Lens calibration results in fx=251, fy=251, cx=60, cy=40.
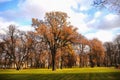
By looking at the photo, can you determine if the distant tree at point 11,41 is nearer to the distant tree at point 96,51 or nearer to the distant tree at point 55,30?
the distant tree at point 55,30

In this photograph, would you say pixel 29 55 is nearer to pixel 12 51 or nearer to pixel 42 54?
pixel 12 51

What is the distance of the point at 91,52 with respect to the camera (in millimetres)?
106500

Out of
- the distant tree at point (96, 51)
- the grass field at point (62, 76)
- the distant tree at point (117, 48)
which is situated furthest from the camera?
the distant tree at point (117, 48)

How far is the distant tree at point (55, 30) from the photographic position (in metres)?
66.2

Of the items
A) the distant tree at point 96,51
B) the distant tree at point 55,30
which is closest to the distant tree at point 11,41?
the distant tree at point 55,30

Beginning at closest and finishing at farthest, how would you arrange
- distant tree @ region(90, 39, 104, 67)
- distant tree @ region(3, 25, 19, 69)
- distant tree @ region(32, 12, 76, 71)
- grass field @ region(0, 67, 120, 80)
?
grass field @ region(0, 67, 120, 80) → distant tree @ region(32, 12, 76, 71) → distant tree @ region(3, 25, 19, 69) → distant tree @ region(90, 39, 104, 67)

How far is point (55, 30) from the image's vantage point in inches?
2640

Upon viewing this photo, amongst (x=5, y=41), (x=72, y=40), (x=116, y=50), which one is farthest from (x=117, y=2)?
(x=116, y=50)

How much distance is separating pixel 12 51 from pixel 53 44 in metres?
19.7

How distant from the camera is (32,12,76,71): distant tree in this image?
66.2 metres

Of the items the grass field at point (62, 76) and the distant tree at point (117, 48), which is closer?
the grass field at point (62, 76)

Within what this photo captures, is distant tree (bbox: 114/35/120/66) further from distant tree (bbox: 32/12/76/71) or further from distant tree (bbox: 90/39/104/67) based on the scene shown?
distant tree (bbox: 32/12/76/71)

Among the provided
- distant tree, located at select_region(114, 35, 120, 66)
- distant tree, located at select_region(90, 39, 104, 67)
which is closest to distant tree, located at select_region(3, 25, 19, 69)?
distant tree, located at select_region(90, 39, 104, 67)

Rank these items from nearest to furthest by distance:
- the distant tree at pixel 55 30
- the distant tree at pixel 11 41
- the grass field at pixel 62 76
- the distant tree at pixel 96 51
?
the grass field at pixel 62 76 < the distant tree at pixel 55 30 < the distant tree at pixel 11 41 < the distant tree at pixel 96 51
